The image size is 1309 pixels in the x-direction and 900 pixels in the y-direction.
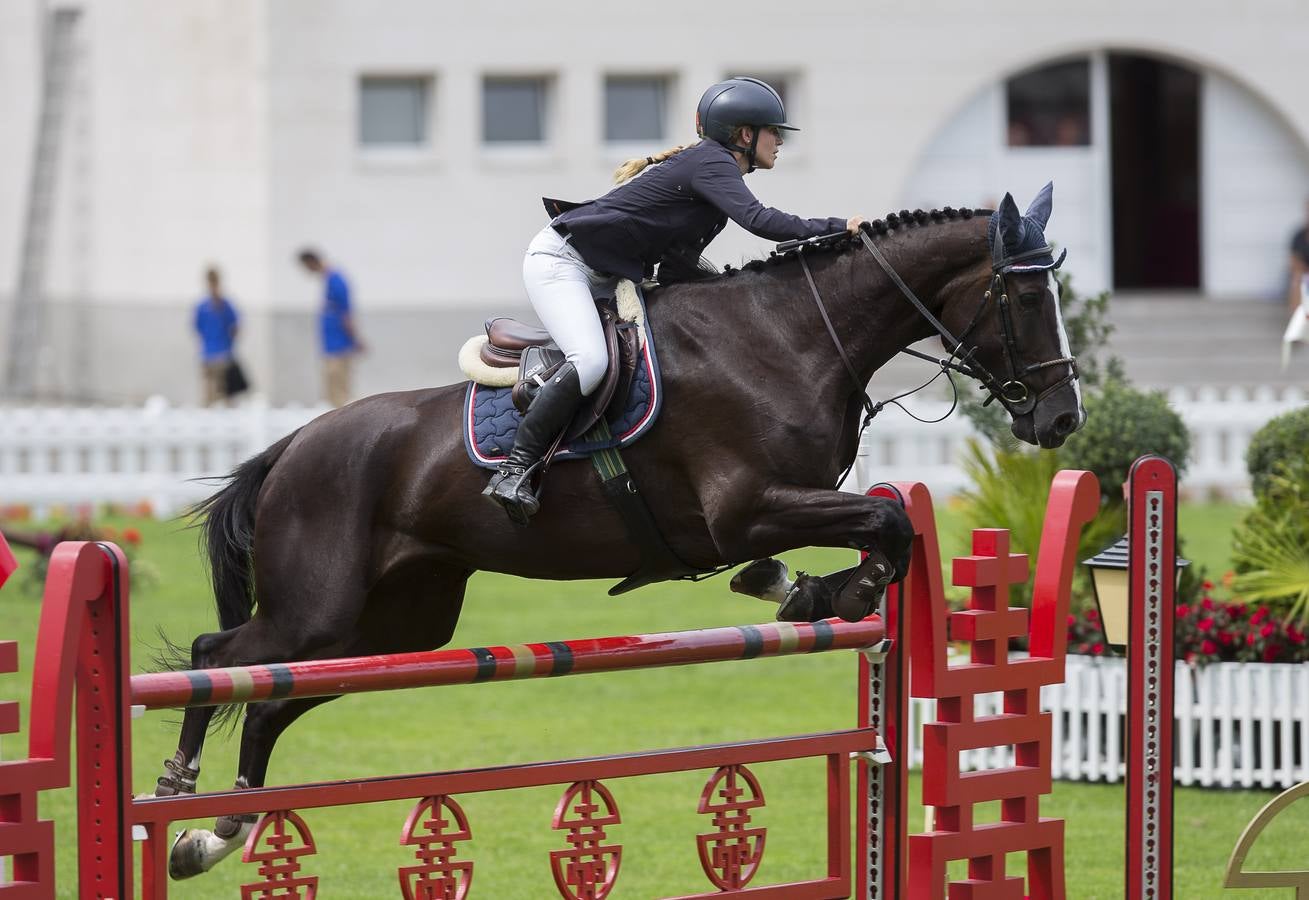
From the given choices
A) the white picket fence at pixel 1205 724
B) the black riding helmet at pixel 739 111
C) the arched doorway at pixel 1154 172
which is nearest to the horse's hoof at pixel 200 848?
the black riding helmet at pixel 739 111

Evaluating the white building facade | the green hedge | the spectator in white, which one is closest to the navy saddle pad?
the green hedge

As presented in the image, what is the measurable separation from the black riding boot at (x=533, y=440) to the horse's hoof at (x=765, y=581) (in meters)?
0.66

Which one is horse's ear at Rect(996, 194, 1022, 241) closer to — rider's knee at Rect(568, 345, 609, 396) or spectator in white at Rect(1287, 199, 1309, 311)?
rider's knee at Rect(568, 345, 609, 396)

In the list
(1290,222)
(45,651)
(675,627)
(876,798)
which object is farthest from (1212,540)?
(45,651)

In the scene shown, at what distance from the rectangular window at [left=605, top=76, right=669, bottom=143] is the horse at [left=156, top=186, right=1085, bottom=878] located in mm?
15424

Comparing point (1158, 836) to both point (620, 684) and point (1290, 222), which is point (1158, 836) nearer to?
point (620, 684)

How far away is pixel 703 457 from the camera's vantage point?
5.55m

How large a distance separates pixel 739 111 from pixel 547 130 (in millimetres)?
15773

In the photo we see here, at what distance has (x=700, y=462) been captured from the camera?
5.55 metres

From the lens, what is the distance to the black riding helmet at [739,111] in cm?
568

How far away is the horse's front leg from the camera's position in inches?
202

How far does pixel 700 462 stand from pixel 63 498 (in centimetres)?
1271

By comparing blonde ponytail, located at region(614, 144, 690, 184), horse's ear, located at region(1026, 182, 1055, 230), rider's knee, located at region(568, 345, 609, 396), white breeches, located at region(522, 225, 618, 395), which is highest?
blonde ponytail, located at region(614, 144, 690, 184)

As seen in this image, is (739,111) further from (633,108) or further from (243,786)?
(633,108)
